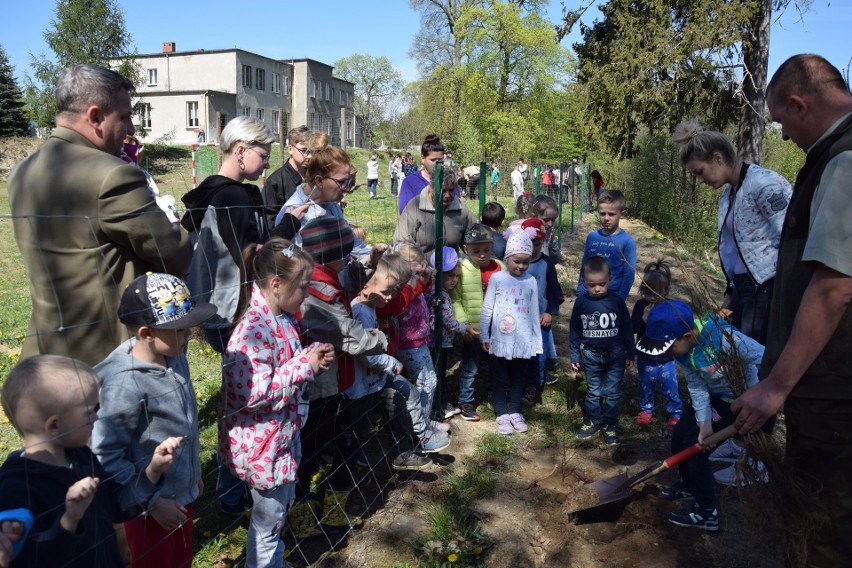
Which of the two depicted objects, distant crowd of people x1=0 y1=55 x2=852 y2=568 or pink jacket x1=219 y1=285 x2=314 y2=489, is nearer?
distant crowd of people x1=0 y1=55 x2=852 y2=568

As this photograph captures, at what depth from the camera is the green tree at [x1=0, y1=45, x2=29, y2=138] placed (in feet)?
93.4

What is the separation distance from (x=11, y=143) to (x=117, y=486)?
101 feet

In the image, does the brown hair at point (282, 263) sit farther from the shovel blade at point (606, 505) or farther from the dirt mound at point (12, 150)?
the dirt mound at point (12, 150)

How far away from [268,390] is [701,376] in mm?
2175

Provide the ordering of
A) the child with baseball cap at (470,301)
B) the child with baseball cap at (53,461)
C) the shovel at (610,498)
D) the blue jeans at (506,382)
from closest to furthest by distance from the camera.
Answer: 1. the child with baseball cap at (53,461)
2. the shovel at (610,498)
3. the blue jeans at (506,382)
4. the child with baseball cap at (470,301)

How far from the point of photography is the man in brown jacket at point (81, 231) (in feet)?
7.55

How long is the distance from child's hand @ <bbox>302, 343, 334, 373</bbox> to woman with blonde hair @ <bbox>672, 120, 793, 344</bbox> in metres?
2.51

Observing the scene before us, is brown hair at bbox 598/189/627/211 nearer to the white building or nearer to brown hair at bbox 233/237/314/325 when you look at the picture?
brown hair at bbox 233/237/314/325

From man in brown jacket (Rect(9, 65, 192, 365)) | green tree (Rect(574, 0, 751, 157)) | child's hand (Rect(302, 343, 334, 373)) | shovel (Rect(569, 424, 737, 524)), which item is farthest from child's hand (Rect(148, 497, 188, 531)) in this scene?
green tree (Rect(574, 0, 751, 157))

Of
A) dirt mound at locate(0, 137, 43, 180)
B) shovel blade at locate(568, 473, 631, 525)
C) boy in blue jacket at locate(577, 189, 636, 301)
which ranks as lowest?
shovel blade at locate(568, 473, 631, 525)

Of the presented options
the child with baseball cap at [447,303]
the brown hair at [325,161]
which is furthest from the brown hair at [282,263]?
the child with baseball cap at [447,303]

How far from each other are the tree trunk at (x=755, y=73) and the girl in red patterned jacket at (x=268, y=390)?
13510mm

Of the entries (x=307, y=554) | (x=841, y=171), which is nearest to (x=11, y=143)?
(x=307, y=554)

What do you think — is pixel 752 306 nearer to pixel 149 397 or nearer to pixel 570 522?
pixel 570 522
